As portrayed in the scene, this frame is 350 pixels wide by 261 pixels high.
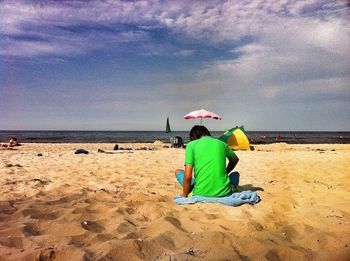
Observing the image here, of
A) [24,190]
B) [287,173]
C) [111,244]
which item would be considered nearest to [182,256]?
[111,244]

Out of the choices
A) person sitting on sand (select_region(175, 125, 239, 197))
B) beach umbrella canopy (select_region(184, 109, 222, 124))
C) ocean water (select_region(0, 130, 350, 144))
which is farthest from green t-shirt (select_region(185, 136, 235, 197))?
ocean water (select_region(0, 130, 350, 144))

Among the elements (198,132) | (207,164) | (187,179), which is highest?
(198,132)

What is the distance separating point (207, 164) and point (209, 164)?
0.03 meters

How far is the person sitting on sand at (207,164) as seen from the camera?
389 centimetres

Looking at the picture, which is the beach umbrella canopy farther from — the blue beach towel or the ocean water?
the ocean water

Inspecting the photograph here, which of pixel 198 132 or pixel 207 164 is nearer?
pixel 207 164

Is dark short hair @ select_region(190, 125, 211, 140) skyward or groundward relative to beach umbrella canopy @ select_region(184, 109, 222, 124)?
groundward

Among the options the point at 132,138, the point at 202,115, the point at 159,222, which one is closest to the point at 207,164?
the point at 159,222

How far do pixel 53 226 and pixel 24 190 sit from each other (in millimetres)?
2069

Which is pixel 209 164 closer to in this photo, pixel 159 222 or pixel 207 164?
pixel 207 164

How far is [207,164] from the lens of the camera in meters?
3.91

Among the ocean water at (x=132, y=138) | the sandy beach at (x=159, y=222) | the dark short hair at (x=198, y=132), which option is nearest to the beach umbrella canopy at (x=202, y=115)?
the sandy beach at (x=159, y=222)

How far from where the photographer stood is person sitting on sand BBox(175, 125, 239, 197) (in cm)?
389

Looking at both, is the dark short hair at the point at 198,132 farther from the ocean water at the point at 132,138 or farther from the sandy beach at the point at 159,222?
the ocean water at the point at 132,138
